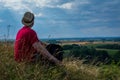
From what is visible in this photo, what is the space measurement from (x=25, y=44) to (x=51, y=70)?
2.51 feet

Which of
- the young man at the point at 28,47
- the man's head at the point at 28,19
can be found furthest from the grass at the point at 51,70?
the man's head at the point at 28,19

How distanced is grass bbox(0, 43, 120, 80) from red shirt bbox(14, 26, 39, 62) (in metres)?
0.19

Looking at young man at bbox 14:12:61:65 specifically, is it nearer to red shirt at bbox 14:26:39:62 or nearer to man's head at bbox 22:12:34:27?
red shirt at bbox 14:26:39:62

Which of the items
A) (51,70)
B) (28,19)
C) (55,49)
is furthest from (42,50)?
(28,19)

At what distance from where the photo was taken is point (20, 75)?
729 cm

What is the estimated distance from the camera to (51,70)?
8.35 metres

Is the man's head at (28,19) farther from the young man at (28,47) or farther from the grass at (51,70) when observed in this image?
the grass at (51,70)

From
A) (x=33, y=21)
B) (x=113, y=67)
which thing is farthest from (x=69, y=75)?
(x=113, y=67)

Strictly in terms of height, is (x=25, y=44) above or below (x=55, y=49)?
above

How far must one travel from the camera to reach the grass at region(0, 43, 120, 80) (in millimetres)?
7344

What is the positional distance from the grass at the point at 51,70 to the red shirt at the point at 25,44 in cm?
19

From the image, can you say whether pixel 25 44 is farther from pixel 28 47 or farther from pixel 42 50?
pixel 42 50

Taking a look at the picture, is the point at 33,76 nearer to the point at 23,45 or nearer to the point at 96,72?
the point at 23,45

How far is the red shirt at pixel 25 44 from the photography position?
8.20m
